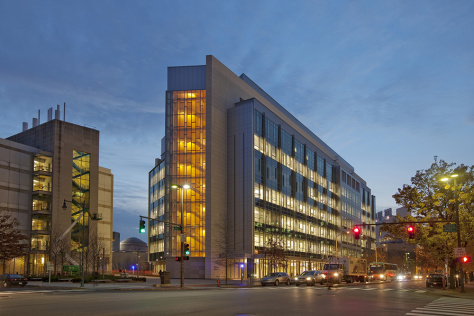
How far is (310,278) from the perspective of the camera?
56.5 metres

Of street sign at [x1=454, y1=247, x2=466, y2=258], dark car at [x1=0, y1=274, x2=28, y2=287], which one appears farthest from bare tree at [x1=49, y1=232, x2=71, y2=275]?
street sign at [x1=454, y1=247, x2=466, y2=258]

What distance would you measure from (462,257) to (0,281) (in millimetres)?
45320

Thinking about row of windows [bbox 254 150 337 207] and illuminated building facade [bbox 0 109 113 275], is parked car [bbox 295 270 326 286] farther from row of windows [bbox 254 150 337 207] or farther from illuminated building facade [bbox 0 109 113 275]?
illuminated building facade [bbox 0 109 113 275]

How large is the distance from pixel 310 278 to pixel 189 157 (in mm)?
38530

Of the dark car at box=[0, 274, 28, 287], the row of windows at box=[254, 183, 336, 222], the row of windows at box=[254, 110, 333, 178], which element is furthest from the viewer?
the row of windows at box=[254, 110, 333, 178]

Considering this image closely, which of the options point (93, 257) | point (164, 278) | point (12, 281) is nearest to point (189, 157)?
point (93, 257)

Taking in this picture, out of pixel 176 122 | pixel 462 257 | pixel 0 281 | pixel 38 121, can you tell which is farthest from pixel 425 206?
pixel 38 121

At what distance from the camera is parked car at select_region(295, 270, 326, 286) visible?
5641 cm

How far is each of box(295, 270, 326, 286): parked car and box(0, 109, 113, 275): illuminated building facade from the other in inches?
1766

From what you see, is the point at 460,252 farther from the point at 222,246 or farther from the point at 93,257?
the point at 93,257

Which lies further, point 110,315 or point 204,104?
point 204,104

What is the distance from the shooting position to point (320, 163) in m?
125

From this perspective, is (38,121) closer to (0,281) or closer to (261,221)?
(261,221)

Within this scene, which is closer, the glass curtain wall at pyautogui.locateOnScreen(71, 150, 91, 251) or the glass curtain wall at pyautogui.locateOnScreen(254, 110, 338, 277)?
the glass curtain wall at pyautogui.locateOnScreen(254, 110, 338, 277)
